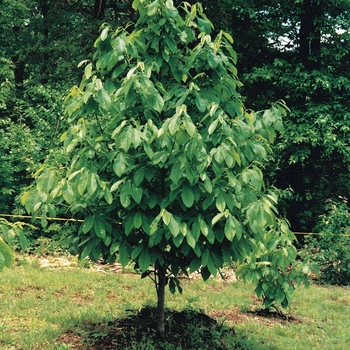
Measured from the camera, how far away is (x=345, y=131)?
13961 mm

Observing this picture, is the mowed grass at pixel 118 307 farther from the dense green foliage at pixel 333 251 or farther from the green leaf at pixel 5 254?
the green leaf at pixel 5 254

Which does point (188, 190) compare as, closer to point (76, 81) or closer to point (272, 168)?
point (272, 168)

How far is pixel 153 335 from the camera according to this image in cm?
547

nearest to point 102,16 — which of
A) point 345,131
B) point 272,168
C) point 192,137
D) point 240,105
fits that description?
point 272,168

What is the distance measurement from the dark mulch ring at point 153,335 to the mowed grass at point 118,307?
14 centimetres

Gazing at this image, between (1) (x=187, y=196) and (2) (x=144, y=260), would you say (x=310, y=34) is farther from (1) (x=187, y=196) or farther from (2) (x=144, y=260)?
(2) (x=144, y=260)

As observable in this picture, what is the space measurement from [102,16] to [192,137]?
43.2ft

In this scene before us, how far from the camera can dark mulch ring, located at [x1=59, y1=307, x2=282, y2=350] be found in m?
5.31

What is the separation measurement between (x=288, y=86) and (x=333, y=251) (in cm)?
557

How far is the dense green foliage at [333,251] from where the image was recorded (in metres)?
11.8

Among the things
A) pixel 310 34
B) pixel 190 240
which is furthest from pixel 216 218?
pixel 310 34

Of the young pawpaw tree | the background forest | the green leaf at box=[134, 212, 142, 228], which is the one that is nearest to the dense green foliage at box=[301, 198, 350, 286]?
the background forest

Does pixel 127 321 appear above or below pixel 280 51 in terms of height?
below

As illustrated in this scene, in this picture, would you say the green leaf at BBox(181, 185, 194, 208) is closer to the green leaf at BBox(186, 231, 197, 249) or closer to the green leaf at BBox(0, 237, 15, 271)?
the green leaf at BBox(186, 231, 197, 249)
